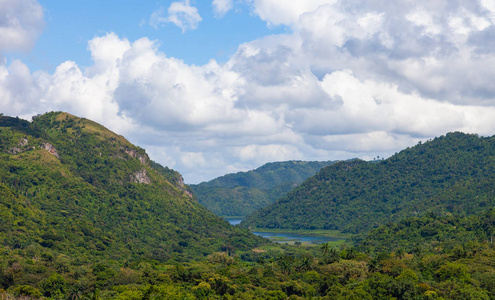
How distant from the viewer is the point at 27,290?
14338 cm

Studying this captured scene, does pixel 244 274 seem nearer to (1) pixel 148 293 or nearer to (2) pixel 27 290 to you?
(1) pixel 148 293

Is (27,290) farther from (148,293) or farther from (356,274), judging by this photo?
(356,274)

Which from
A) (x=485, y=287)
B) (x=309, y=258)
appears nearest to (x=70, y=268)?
(x=309, y=258)

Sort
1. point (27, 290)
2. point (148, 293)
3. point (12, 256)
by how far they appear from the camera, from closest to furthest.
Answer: point (148, 293), point (27, 290), point (12, 256)

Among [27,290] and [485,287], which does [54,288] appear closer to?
[27,290]

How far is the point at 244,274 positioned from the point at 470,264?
69.8 meters

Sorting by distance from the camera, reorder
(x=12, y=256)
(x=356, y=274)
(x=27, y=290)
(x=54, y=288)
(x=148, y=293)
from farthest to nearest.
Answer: (x=12, y=256) → (x=356, y=274) → (x=54, y=288) → (x=27, y=290) → (x=148, y=293)

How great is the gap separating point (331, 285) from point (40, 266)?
91716mm

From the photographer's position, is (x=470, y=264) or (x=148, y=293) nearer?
(x=148, y=293)

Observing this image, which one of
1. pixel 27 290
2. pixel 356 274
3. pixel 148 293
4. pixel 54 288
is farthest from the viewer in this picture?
pixel 356 274

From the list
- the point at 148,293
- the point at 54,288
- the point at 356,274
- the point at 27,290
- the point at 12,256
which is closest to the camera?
the point at 148,293

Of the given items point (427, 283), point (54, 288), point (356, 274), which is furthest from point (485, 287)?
point (54, 288)

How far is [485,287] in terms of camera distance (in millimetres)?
135625

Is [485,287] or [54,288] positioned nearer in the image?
[485,287]
